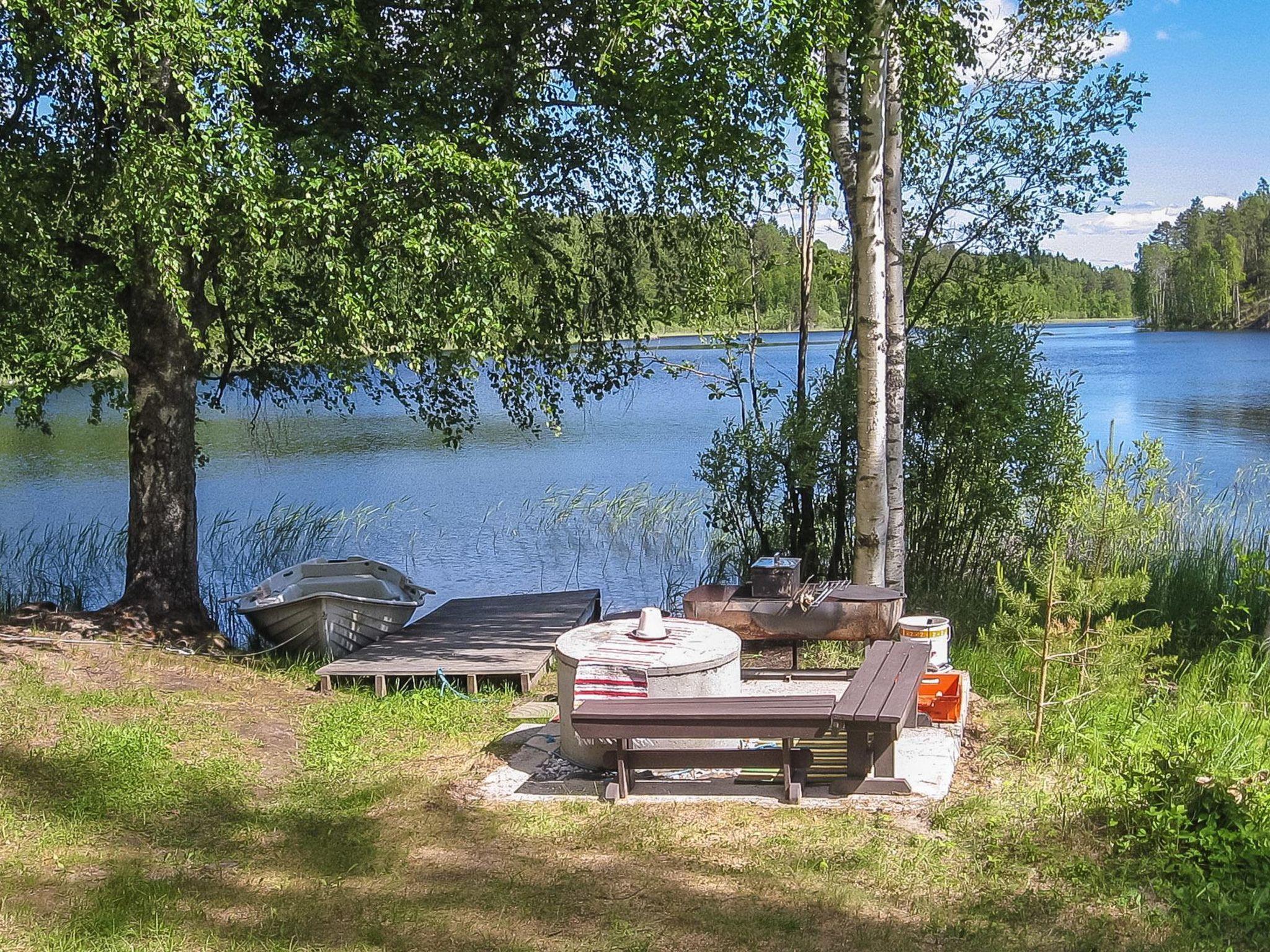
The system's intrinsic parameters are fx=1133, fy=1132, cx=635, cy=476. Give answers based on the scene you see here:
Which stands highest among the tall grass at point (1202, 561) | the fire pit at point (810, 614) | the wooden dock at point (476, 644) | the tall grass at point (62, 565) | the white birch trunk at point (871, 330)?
the white birch trunk at point (871, 330)

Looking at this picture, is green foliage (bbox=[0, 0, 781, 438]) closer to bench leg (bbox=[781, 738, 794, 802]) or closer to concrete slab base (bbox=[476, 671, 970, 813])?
concrete slab base (bbox=[476, 671, 970, 813])

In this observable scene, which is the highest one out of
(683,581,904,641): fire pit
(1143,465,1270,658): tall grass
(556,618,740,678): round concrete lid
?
(556,618,740,678): round concrete lid

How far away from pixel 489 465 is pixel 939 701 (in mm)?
17569

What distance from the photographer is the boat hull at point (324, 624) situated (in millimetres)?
9445

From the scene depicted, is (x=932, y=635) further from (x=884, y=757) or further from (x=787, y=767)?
(x=787, y=767)

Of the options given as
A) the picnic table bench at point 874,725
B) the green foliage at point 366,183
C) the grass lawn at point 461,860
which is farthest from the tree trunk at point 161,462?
the picnic table bench at point 874,725

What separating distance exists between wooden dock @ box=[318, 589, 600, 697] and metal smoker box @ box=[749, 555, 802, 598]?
171cm

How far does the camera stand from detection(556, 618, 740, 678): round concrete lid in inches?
212

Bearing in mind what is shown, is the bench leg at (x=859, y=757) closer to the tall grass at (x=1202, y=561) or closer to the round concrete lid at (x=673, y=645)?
the round concrete lid at (x=673, y=645)

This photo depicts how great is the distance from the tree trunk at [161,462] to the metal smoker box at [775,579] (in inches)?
195

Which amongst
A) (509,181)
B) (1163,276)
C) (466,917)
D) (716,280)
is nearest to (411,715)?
(466,917)

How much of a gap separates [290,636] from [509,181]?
449 cm

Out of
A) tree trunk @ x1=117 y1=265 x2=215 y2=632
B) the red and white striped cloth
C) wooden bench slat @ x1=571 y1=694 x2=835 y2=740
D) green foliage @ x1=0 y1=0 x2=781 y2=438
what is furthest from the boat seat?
wooden bench slat @ x1=571 y1=694 x2=835 y2=740

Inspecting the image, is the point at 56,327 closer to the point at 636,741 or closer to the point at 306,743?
the point at 306,743
